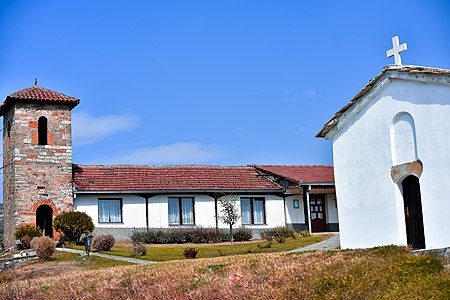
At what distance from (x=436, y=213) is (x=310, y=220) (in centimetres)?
2211

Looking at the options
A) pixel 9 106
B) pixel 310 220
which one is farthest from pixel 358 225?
pixel 9 106

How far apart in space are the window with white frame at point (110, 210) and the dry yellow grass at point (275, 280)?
58.9 feet

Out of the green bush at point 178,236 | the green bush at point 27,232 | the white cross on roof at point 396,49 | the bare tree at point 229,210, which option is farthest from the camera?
the green bush at point 178,236

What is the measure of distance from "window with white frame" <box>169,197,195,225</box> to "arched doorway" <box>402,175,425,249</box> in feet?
69.5

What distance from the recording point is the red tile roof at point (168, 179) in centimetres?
3722

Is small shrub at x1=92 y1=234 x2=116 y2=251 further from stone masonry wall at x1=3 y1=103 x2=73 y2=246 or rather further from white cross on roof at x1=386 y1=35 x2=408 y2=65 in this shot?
white cross on roof at x1=386 y1=35 x2=408 y2=65

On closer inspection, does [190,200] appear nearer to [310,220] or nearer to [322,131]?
[310,220]

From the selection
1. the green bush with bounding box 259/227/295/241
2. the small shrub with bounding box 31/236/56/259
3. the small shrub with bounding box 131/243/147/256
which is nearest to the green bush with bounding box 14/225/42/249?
the small shrub with bounding box 31/236/56/259

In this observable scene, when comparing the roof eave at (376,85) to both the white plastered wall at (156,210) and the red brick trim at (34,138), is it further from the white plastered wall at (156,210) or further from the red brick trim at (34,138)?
the red brick trim at (34,138)

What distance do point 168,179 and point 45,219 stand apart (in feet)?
23.3

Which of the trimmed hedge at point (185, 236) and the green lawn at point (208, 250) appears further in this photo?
the trimmed hedge at point (185, 236)

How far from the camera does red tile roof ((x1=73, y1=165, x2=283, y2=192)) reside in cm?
3722

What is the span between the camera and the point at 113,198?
3694cm

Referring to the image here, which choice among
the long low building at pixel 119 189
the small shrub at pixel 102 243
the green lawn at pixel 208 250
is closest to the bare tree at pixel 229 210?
the long low building at pixel 119 189
